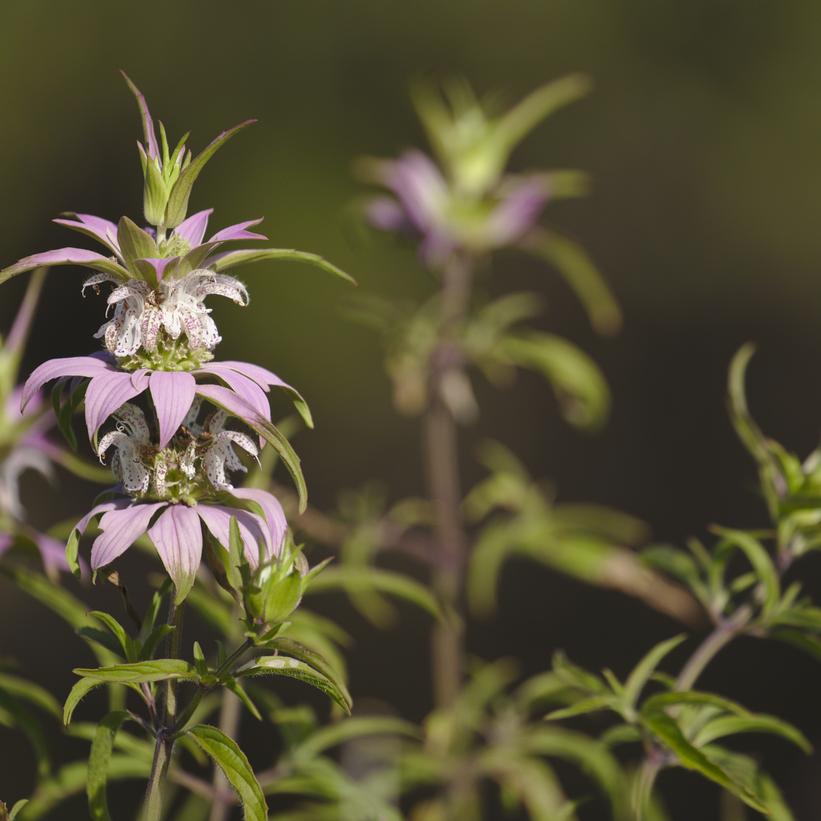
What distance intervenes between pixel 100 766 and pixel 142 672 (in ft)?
0.28

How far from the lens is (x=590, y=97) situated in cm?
405

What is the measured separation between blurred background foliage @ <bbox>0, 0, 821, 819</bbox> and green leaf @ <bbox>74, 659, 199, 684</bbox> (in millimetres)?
3049

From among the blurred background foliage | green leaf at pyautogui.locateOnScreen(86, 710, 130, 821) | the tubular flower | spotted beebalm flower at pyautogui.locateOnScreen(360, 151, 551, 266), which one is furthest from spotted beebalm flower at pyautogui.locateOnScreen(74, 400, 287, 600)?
the blurred background foliage

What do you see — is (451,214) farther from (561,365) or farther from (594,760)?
(594,760)

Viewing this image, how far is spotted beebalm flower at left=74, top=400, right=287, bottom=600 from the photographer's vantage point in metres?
0.54

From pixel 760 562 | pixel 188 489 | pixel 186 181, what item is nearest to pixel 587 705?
pixel 760 562

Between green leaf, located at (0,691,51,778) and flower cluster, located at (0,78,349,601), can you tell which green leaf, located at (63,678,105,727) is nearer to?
flower cluster, located at (0,78,349,601)

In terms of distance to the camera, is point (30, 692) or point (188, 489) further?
point (30, 692)

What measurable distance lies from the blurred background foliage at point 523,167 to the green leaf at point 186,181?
3.00 meters

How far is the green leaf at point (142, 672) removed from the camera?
0.49 m

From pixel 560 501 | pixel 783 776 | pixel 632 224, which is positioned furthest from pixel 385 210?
pixel 632 224

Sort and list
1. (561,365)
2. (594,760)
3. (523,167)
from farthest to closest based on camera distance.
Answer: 1. (523,167)
2. (561,365)
3. (594,760)

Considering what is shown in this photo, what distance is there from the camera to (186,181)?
52 cm

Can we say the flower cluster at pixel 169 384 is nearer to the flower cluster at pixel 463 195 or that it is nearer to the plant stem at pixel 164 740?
the plant stem at pixel 164 740
